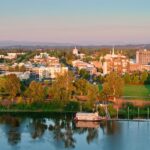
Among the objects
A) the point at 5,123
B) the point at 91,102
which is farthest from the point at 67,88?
the point at 5,123

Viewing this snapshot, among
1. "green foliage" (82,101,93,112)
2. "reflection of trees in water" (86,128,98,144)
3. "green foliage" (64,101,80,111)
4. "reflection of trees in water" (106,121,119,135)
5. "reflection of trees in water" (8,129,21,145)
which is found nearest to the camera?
"reflection of trees in water" (8,129,21,145)

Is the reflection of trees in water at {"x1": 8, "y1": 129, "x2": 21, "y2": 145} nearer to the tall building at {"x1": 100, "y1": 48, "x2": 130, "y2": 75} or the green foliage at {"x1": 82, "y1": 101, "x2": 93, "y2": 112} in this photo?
the green foliage at {"x1": 82, "y1": 101, "x2": 93, "y2": 112}

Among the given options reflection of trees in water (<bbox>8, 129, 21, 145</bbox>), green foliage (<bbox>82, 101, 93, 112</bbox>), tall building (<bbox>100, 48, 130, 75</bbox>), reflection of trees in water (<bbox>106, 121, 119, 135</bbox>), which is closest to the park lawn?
green foliage (<bbox>82, 101, 93, 112</bbox>)

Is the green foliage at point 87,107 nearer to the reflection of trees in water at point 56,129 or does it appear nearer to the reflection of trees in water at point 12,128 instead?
the reflection of trees in water at point 56,129

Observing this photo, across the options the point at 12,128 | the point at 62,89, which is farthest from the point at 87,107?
the point at 12,128

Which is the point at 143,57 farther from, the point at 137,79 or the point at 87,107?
the point at 87,107

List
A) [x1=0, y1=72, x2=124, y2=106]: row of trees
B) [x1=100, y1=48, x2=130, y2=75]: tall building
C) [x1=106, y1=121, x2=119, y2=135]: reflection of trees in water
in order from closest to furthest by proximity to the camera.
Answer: [x1=106, y1=121, x2=119, y2=135]: reflection of trees in water < [x1=0, y1=72, x2=124, y2=106]: row of trees < [x1=100, y1=48, x2=130, y2=75]: tall building
